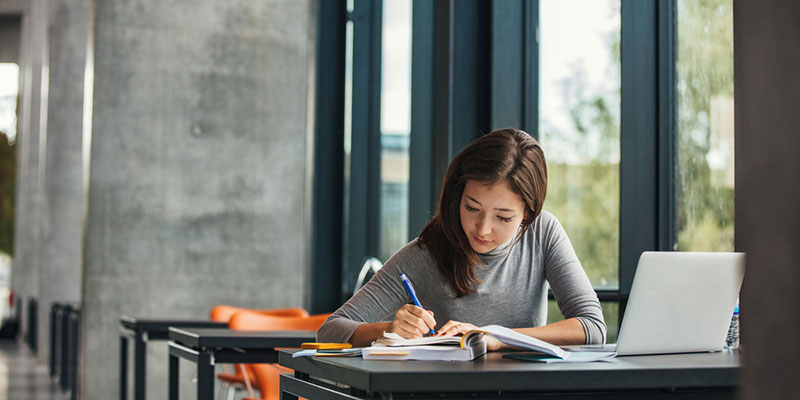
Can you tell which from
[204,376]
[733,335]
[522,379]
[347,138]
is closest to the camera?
[522,379]

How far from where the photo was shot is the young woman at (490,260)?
2264 mm

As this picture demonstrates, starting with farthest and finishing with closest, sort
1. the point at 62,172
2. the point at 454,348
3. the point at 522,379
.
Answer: the point at 62,172 → the point at 454,348 → the point at 522,379

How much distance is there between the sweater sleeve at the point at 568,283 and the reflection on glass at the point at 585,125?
894mm

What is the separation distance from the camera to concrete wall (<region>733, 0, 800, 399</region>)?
603mm

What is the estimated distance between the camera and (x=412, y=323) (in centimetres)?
194

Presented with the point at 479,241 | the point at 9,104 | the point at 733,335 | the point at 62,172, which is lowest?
the point at 733,335

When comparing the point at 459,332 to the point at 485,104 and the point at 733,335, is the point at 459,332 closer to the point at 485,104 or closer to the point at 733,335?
the point at 733,335

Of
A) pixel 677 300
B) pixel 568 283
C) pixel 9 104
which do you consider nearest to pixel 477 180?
pixel 568 283

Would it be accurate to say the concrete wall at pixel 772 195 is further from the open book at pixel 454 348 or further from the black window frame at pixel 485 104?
the black window frame at pixel 485 104

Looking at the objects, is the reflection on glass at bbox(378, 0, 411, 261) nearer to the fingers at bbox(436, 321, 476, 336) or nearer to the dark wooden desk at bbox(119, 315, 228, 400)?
the dark wooden desk at bbox(119, 315, 228, 400)

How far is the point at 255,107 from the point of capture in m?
5.73

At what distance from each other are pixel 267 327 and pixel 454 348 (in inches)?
91.3

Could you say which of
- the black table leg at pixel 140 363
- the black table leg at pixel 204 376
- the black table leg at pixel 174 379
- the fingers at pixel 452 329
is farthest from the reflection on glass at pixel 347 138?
the fingers at pixel 452 329

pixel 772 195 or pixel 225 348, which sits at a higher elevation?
pixel 772 195
